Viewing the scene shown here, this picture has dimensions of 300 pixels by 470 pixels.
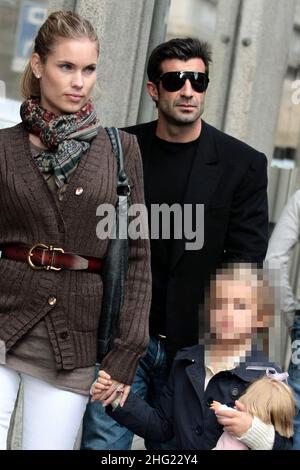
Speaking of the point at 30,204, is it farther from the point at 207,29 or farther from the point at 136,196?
the point at 207,29

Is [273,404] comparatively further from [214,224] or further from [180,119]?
[180,119]

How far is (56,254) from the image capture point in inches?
143

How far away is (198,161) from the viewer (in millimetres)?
4504

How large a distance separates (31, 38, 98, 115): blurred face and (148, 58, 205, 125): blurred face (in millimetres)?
760

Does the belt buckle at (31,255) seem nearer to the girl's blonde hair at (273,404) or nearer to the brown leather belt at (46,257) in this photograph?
the brown leather belt at (46,257)

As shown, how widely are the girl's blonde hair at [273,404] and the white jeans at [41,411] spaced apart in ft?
1.94

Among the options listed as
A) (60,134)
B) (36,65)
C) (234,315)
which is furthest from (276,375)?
(36,65)

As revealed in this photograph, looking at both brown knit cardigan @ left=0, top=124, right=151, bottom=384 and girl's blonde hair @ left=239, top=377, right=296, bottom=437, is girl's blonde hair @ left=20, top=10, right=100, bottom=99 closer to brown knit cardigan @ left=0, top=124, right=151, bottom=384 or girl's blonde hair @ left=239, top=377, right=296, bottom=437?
brown knit cardigan @ left=0, top=124, right=151, bottom=384

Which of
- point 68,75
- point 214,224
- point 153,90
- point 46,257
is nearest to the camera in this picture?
point 46,257

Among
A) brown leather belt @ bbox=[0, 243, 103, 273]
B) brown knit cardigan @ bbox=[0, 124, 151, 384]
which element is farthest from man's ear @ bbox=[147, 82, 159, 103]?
brown leather belt @ bbox=[0, 243, 103, 273]

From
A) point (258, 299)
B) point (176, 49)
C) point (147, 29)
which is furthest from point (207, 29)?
point (258, 299)

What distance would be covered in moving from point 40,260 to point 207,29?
407 cm

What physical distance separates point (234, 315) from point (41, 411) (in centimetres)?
76
